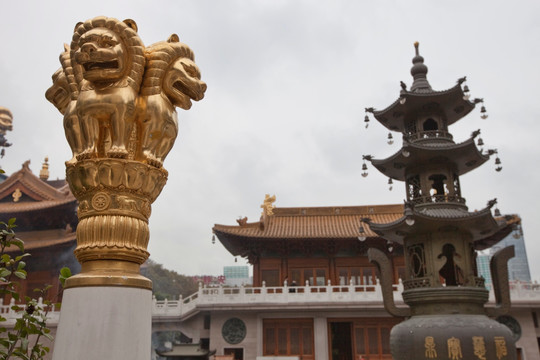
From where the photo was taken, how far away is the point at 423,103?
36.7ft

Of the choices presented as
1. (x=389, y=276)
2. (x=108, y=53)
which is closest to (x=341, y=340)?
(x=389, y=276)

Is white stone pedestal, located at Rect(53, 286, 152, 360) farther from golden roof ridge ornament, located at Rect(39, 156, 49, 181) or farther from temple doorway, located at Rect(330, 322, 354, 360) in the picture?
golden roof ridge ornament, located at Rect(39, 156, 49, 181)

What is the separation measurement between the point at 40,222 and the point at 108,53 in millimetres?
23424

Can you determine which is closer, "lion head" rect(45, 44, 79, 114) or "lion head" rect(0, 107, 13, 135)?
"lion head" rect(45, 44, 79, 114)

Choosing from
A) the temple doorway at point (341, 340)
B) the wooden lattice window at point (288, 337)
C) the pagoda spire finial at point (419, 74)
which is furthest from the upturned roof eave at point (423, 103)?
the temple doorway at point (341, 340)

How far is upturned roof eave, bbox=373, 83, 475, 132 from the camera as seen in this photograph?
11.0 metres

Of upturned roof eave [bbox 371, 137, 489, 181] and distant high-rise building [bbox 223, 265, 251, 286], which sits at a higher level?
distant high-rise building [bbox 223, 265, 251, 286]

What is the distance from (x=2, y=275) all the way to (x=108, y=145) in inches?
44.8

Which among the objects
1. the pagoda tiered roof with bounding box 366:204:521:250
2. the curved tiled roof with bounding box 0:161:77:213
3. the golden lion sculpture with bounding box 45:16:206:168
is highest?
the curved tiled roof with bounding box 0:161:77:213

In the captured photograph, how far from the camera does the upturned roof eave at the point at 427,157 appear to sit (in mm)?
10180

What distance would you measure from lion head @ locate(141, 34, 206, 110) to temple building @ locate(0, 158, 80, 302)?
20067 mm

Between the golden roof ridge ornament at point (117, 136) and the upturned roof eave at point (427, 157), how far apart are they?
29.7 feet

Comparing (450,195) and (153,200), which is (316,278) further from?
(153,200)

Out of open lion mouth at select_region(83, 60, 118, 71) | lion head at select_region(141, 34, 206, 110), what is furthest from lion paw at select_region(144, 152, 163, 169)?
open lion mouth at select_region(83, 60, 118, 71)
